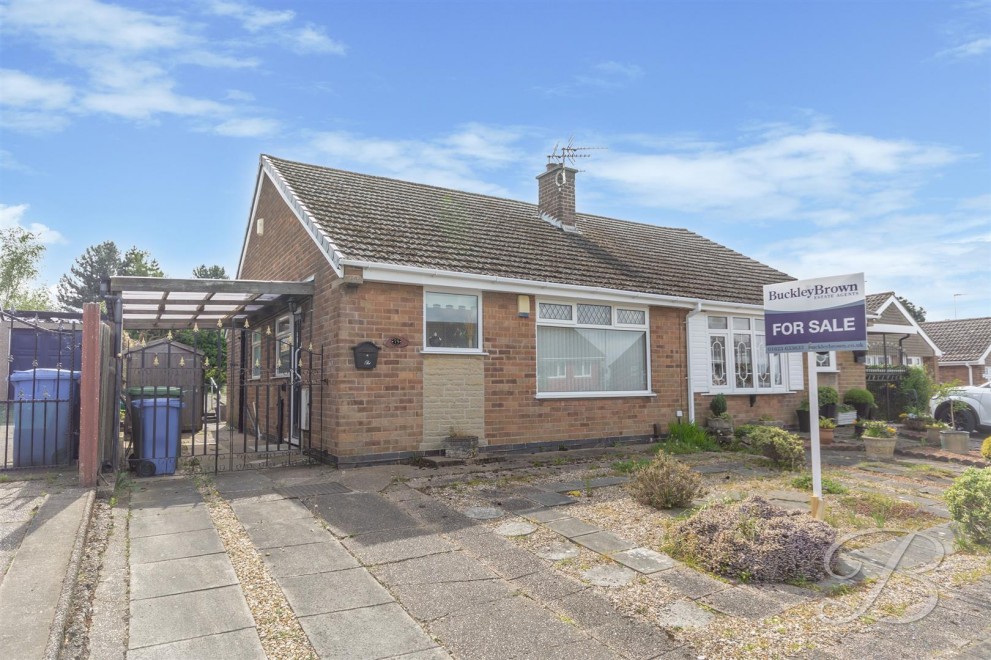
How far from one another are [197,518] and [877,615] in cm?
559

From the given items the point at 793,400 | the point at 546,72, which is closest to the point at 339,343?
the point at 546,72

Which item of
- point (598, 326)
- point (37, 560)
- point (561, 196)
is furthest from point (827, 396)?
point (37, 560)

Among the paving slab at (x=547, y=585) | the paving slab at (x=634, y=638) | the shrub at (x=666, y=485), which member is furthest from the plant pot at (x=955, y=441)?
the paving slab at (x=634, y=638)

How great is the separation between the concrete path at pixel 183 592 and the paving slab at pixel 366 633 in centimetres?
34

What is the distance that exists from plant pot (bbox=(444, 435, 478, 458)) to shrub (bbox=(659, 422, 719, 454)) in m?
3.57

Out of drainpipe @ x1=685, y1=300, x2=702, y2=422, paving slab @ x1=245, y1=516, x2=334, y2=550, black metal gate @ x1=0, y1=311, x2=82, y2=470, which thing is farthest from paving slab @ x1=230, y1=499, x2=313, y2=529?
drainpipe @ x1=685, y1=300, x2=702, y2=422

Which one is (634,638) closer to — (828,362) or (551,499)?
(551,499)

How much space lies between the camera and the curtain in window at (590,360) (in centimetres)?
1056

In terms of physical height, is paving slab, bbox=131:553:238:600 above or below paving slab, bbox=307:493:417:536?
below

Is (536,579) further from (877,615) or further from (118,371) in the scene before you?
(118,371)

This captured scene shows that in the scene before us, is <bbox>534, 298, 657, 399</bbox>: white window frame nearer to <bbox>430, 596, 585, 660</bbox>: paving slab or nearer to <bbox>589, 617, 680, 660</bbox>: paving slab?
<bbox>430, 596, 585, 660</bbox>: paving slab

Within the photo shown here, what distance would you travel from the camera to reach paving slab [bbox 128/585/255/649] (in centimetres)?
Result: 341

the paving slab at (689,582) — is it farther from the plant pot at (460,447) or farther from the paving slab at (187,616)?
the plant pot at (460,447)

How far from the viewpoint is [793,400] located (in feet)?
45.8
